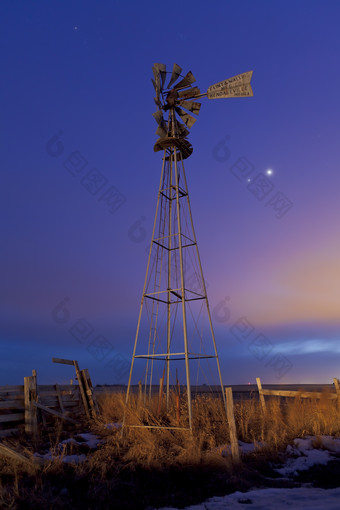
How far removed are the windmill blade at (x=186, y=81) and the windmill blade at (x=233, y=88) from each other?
4.32 ft

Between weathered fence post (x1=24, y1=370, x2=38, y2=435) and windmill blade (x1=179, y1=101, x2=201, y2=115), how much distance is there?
12513mm

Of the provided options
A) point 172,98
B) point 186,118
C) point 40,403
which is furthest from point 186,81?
point 40,403

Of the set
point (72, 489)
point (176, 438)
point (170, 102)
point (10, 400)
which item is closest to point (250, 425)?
point (176, 438)

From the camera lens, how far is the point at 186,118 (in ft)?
51.5

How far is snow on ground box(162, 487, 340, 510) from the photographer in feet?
21.3

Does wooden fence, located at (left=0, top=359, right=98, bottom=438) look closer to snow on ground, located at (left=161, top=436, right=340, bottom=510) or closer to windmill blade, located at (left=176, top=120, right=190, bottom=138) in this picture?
snow on ground, located at (left=161, top=436, right=340, bottom=510)

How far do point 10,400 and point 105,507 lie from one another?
7.54 metres

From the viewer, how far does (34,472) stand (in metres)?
8.26

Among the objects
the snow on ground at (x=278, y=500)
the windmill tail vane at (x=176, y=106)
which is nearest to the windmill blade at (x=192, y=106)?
the windmill tail vane at (x=176, y=106)

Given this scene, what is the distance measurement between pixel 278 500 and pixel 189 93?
14596 mm

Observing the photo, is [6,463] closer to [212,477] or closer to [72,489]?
[72,489]

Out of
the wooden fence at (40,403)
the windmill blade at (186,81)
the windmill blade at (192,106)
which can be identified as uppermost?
the windmill blade at (186,81)

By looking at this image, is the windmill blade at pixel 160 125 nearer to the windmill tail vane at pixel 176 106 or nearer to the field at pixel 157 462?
the windmill tail vane at pixel 176 106

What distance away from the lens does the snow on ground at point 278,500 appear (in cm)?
650
